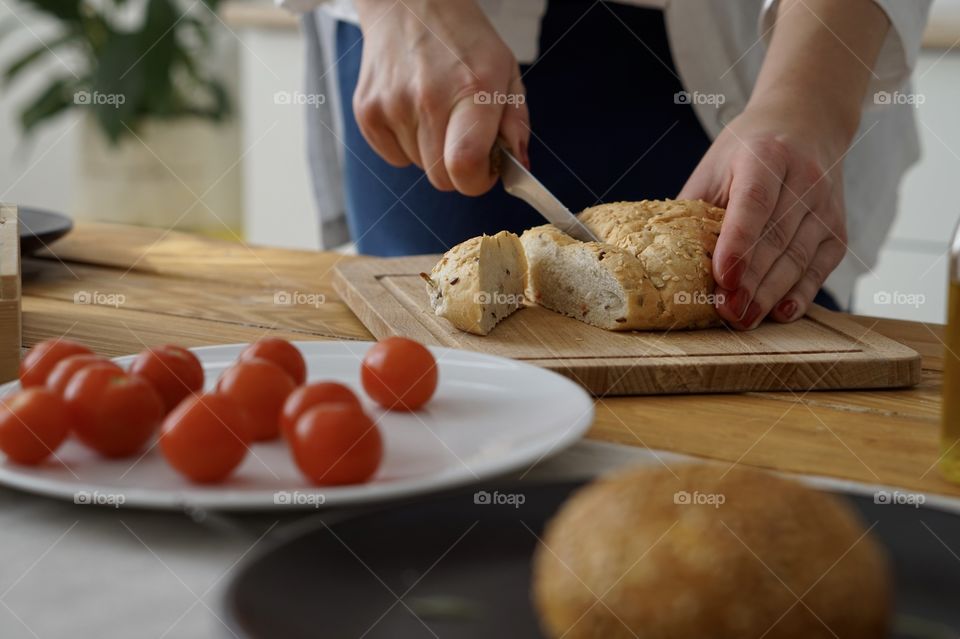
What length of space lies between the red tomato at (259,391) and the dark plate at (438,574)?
0.64 ft

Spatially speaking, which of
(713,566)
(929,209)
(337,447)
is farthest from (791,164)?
(929,209)

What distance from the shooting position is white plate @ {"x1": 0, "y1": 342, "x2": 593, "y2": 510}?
0.67 m

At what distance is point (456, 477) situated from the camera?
0.69 metres

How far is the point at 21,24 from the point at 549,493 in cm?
489

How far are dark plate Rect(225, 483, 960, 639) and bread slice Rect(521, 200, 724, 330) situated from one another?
0.65 metres

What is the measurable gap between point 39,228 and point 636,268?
89 centimetres

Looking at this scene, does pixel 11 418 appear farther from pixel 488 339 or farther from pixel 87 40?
pixel 87 40

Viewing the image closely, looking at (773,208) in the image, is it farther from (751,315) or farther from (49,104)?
(49,104)

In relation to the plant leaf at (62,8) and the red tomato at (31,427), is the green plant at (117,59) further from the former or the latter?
the red tomato at (31,427)

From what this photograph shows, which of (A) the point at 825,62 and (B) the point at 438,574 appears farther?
(A) the point at 825,62

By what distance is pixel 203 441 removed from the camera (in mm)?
680

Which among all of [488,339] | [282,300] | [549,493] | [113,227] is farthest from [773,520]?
[113,227]

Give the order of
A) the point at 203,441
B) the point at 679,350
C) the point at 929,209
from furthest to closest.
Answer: the point at 929,209, the point at 679,350, the point at 203,441

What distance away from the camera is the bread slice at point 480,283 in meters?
1.21
